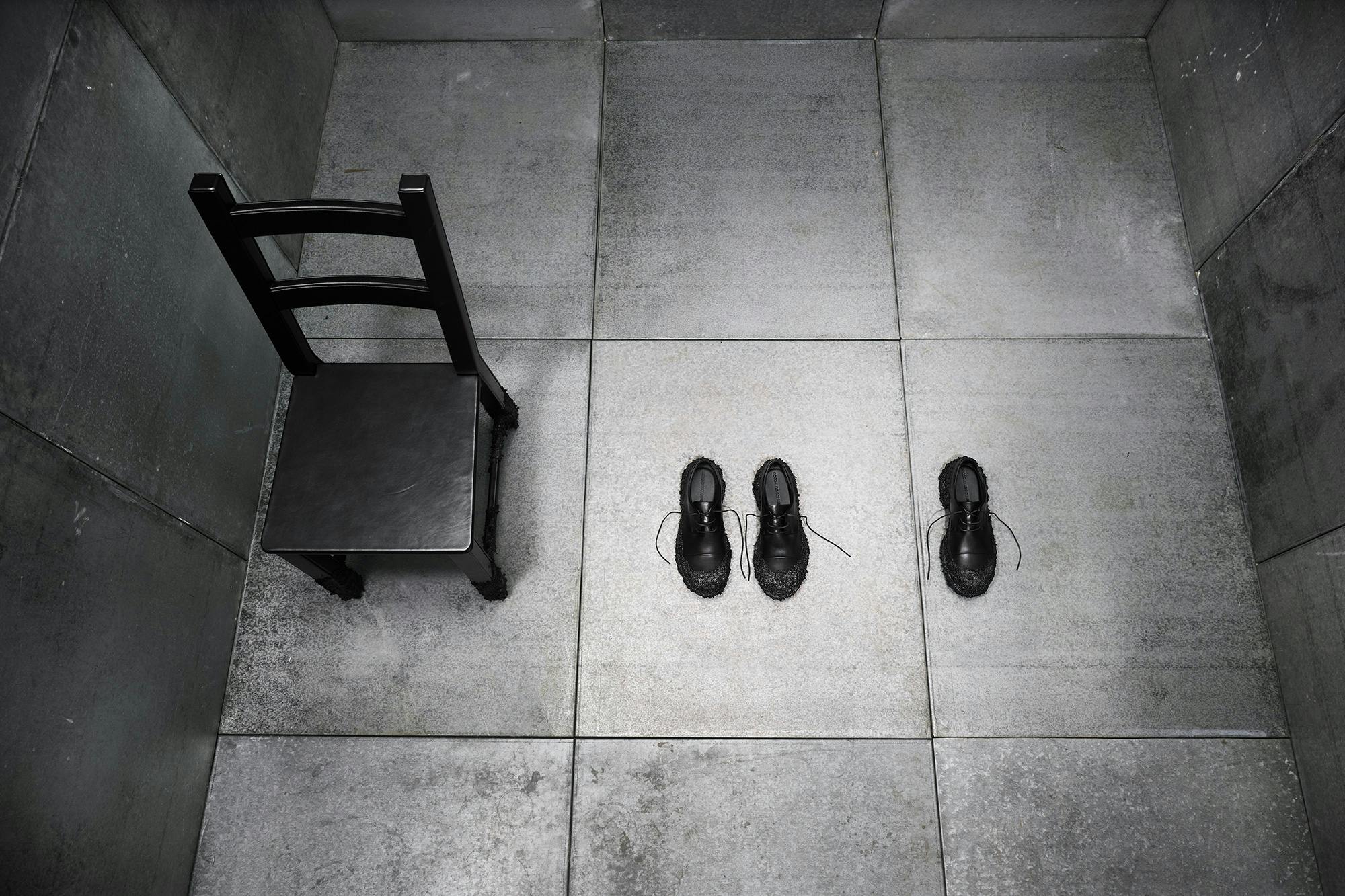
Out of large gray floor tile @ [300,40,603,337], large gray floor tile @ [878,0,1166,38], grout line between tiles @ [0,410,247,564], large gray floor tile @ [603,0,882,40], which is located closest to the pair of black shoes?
large gray floor tile @ [300,40,603,337]

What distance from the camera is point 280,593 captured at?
7.45ft

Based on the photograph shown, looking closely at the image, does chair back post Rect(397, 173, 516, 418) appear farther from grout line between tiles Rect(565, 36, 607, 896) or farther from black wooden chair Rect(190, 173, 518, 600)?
grout line between tiles Rect(565, 36, 607, 896)

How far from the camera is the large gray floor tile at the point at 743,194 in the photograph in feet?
8.42

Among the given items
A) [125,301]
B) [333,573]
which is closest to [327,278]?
[125,301]

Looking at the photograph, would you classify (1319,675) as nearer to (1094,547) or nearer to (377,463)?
(1094,547)

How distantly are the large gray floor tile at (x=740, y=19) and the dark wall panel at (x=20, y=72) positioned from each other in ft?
5.92

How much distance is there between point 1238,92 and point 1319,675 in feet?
5.66

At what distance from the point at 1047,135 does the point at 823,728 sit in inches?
86.2

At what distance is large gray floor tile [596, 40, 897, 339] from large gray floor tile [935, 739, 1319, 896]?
1.32 m

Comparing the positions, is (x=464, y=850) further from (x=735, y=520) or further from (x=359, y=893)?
(x=735, y=520)

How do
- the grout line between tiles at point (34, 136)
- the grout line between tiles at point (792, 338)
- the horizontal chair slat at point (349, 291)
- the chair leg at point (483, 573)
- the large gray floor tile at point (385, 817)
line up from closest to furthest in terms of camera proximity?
the grout line between tiles at point (34, 136) < the horizontal chair slat at point (349, 291) < the chair leg at point (483, 573) < the large gray floor tile at point (385, 817) < the grout line between tiles at point (792, 338)

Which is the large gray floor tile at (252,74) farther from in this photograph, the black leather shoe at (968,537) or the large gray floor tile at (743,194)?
the black leather shoe at (968,537)

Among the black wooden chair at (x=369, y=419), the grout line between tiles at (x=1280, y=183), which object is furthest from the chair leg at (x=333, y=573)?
the grout line between tiles at (x=1280, y=183)

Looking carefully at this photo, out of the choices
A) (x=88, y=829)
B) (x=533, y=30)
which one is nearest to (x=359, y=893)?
(x=88, y=829)
